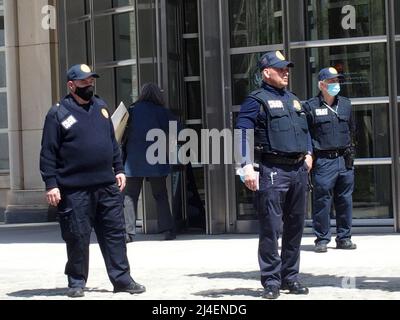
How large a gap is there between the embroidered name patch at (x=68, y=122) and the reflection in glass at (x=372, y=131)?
5334 mm

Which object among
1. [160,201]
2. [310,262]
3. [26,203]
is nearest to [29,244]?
[160,201]

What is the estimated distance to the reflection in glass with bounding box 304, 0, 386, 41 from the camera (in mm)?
12039

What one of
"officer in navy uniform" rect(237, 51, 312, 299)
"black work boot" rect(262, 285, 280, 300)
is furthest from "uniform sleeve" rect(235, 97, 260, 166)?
"black work boot" rect(262, 285, 280, 300)

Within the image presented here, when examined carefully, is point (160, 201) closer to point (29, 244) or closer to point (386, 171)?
point (29, 244)

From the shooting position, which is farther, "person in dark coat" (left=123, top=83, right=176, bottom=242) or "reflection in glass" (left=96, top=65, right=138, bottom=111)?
"reflection in glass" (left=96, top=65, right=138, bottom=111)

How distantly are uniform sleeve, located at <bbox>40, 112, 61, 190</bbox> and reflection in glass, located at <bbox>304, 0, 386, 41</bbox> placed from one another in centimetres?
529

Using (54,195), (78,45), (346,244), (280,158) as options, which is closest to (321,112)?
(346,244)

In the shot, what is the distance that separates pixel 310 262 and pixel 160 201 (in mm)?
3050

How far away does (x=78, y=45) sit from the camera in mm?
14125

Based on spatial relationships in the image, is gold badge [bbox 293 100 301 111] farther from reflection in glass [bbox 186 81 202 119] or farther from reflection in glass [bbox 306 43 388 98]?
reflection in glass [bbox 186 81 202 119]

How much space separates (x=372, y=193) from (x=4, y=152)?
7.49 m

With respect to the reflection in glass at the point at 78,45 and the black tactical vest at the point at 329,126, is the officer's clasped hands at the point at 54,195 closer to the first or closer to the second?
the black tactical vest at the point at 329,126

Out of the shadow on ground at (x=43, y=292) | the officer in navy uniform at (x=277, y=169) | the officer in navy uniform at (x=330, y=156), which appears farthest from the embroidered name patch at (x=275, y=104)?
the officer in navy uniform at (x=330, y=156)

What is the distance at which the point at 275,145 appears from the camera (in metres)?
7.59
